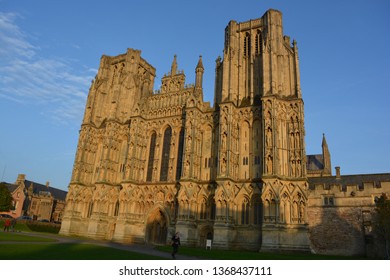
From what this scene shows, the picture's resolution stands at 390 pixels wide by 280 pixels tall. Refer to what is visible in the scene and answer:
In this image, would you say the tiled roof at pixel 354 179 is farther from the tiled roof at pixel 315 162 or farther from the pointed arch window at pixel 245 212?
the tiled roof at pixel 315 162

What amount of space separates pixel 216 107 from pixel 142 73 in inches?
785

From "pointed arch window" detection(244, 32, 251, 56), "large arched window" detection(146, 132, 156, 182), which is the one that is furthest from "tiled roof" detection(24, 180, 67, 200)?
"pointed arch window" detection(244, 32, 251, 56)

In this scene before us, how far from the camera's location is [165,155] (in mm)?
43844

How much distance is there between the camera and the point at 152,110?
154 feet

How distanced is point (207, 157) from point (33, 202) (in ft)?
205

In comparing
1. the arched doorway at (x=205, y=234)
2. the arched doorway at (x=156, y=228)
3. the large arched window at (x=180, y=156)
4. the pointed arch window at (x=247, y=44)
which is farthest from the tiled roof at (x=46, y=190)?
the pointed arch window at (x=247, y=44)

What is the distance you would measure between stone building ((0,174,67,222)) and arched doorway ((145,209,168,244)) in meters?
49.6

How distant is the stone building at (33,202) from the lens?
7625 cm

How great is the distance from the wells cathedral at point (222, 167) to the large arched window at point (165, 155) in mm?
153

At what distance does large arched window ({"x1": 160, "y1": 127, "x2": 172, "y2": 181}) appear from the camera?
4262 cm

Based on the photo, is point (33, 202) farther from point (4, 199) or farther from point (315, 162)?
point (315, 162)

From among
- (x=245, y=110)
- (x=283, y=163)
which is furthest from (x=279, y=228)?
(x=245, y=110)

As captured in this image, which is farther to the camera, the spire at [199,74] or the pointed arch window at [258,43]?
the spire at [199,74]

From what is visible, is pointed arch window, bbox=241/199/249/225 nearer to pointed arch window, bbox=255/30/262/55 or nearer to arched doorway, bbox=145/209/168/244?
arched doorway, bbox=145/209/168/244
